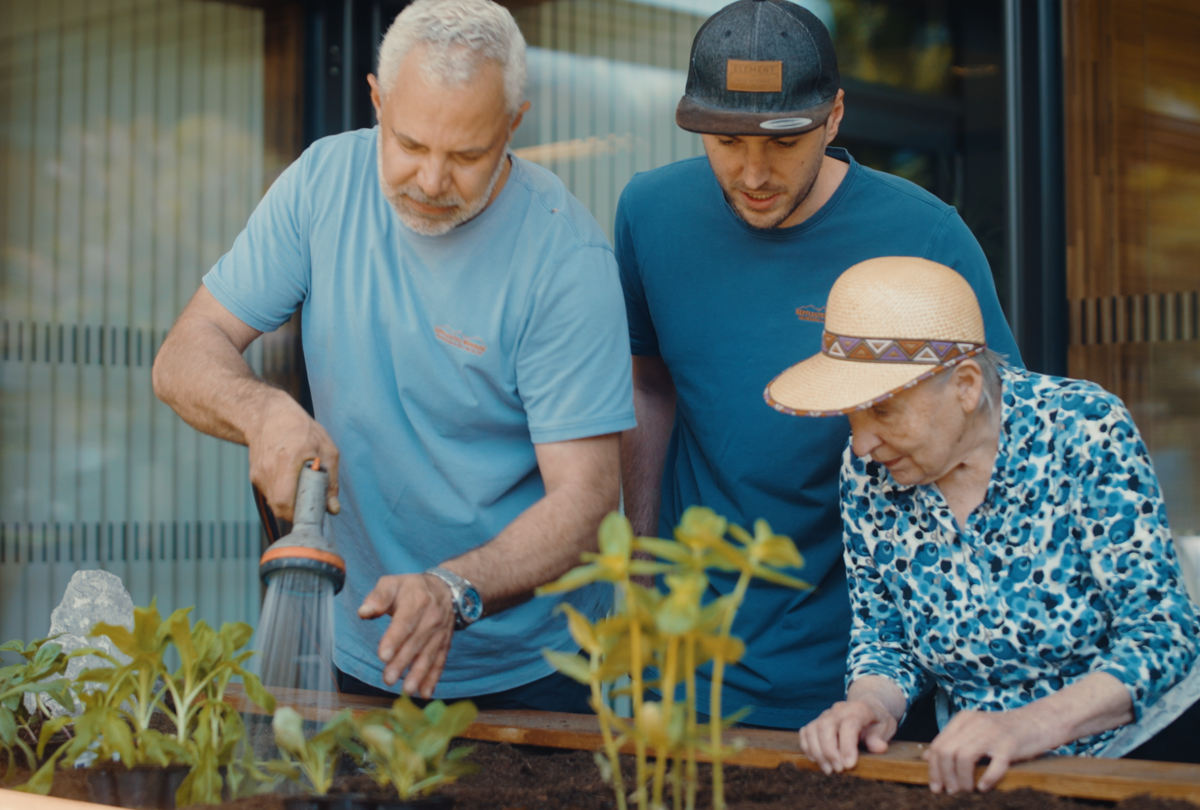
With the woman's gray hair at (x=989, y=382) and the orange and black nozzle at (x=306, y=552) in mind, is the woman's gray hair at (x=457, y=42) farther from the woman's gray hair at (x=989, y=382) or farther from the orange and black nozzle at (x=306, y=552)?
the woman's gray hair at (x=989, y=382)

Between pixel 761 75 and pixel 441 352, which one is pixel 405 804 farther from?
pixel 761 75

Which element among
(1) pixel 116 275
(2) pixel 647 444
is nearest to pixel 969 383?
(2) pixel 647 444

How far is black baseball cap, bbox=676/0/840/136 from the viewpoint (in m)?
1.63

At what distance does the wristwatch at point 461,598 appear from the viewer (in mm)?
1354

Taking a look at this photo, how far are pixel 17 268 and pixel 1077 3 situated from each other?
295cm

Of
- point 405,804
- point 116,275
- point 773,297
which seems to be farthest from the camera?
point 116,275

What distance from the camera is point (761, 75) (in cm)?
164

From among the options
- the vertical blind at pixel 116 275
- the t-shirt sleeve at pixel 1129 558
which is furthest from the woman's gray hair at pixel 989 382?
the vertical blind at pixel 116 275

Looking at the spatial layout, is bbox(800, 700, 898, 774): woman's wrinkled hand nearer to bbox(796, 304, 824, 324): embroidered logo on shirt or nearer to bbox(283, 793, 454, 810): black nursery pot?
bbox(283, 793, 454, 810): black nursery pot

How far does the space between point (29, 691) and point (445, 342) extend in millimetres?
679

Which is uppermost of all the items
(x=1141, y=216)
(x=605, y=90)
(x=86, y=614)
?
(x=605, y=90)

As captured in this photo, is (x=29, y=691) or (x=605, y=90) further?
(x=605, y=90)

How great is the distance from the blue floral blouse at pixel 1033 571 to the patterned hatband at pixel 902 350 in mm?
151

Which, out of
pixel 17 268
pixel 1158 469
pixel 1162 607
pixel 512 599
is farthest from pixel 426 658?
pixel 17 268
